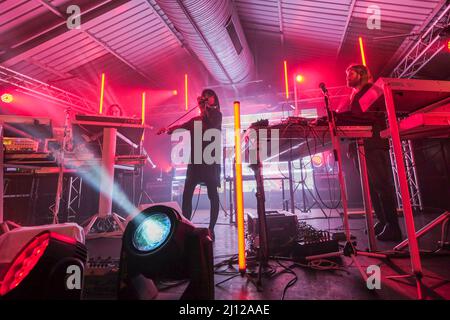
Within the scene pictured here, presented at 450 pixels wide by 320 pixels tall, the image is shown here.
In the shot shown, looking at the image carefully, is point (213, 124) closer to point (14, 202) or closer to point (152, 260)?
point (152, 260)

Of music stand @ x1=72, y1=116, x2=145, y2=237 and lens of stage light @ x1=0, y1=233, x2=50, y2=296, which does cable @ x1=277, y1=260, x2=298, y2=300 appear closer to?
lens of stage light @ x1=0, y1=233, x2=50, y2=296

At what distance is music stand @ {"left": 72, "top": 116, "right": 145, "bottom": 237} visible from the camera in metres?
2.44

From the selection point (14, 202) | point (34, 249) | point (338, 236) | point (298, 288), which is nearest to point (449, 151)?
point (338, 236)

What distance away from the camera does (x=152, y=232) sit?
971 mm

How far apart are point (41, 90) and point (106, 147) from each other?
5.26 meters

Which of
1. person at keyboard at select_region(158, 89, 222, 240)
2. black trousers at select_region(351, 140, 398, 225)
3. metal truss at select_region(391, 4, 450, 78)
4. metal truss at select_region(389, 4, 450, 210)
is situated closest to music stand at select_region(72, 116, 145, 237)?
person at keyboard at select_region(158, 89, 222, 240)

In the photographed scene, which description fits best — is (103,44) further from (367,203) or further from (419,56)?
(419,56)

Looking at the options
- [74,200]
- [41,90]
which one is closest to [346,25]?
[74,200]

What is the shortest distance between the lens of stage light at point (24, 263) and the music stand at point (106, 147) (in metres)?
1.58

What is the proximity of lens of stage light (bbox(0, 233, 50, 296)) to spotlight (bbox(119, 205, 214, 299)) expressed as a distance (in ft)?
0.94

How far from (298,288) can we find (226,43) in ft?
15.5

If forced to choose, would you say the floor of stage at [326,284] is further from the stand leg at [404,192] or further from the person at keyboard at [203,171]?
the person at keyboard at [203,171]

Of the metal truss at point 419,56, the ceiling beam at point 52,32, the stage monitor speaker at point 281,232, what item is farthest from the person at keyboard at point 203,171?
the ceiling beam at point 52,32

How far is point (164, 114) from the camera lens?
318 inches
